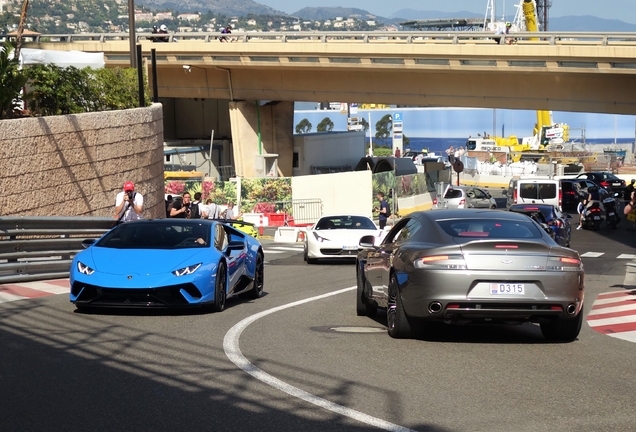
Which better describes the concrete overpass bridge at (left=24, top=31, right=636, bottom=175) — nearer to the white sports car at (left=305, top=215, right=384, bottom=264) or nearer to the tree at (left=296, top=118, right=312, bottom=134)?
the white sports car at (left=305, top=215, right=384, bottom=264)

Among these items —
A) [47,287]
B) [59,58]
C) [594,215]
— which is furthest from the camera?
[594,215]

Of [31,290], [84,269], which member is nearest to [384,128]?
[31,290]

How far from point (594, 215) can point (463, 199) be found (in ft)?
30.6

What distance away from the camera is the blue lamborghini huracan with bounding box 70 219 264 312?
442 inches

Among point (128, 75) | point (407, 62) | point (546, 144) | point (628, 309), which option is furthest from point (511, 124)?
point (628, 309)

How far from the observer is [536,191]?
134 ft

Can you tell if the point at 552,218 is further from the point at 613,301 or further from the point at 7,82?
the point at 7,82

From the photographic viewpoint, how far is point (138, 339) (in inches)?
375

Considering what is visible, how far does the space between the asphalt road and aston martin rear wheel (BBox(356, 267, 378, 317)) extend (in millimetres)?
267

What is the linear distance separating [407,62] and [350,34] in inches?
117

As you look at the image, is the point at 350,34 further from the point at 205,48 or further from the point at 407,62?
the point at 205,48

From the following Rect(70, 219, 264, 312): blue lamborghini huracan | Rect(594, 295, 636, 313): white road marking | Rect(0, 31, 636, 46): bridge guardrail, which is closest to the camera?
Rect(70, 219, 264, 312): blue lamborghini huracan

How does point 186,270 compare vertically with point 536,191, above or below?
above

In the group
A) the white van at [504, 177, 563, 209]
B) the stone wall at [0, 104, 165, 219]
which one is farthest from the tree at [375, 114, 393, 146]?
the stone wall at [0, 104, 165, 219]
